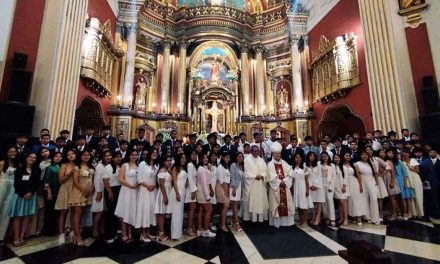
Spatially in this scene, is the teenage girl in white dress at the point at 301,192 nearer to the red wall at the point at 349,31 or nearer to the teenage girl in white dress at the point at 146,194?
the teenage girl in white dress at the point at 146,194

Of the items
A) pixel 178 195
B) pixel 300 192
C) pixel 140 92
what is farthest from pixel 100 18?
pixel 300 192

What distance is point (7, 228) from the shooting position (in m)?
3.12

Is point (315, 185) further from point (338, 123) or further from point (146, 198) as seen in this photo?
point (338, 123)

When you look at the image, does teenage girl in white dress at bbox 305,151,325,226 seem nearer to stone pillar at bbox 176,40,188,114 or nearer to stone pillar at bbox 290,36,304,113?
stone pillar at bbox 290,36,304,113

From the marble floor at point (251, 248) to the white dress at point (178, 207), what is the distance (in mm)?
142

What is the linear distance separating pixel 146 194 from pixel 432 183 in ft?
17.1

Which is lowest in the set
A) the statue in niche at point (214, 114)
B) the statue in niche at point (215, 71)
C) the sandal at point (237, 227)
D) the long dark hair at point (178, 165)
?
the sandal at point (237, 227)

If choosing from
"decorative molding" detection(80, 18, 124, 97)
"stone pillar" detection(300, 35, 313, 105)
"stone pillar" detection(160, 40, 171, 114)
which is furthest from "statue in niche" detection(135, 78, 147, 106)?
"stone pillar" detection(300, 35, 313, 105)

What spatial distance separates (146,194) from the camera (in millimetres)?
3303

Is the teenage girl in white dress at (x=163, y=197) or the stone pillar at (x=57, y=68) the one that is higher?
the stone pillar at (x=57, y=68)

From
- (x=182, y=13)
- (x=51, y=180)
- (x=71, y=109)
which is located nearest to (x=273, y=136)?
(x=51, y=180)

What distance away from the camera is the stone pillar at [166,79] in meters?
12.0

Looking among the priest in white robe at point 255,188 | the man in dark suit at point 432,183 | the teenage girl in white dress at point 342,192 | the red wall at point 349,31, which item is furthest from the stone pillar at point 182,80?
the man in dark suit at point 432,183

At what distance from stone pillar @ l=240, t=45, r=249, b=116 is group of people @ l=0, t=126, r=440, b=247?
8223mm
